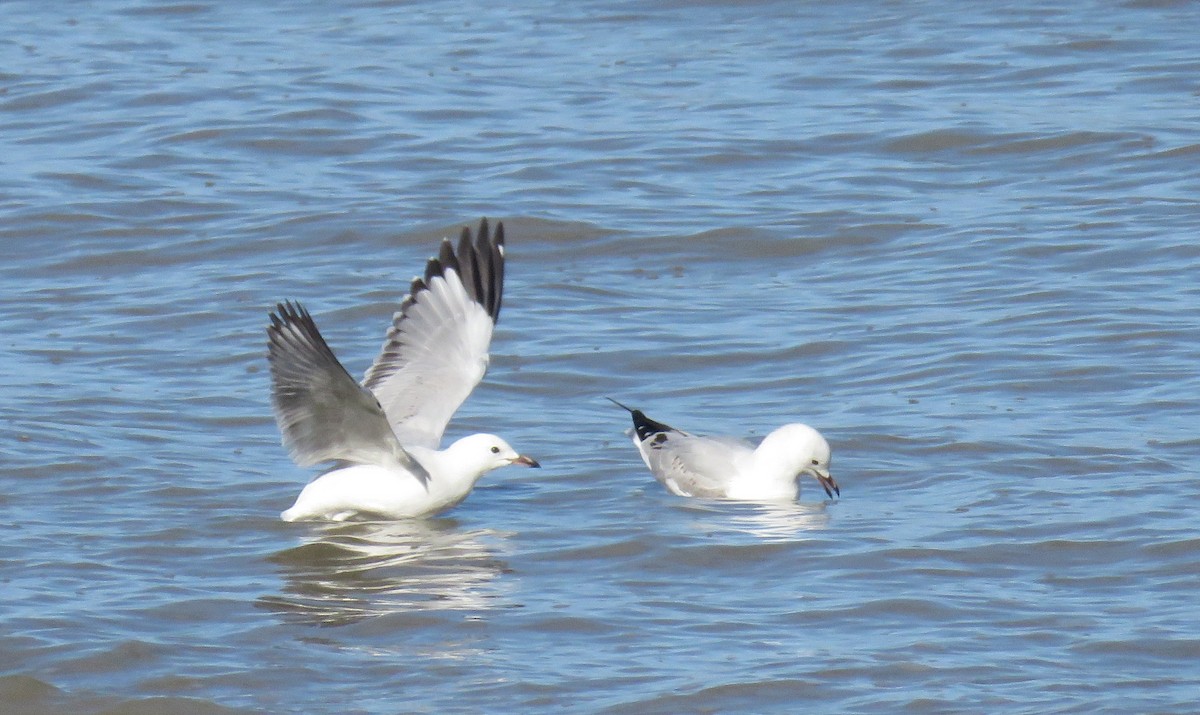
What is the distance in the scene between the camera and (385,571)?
7.59m

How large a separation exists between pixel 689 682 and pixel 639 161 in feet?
28.1

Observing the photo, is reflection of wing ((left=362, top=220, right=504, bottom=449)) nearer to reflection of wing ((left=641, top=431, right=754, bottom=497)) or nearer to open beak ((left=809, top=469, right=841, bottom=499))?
reflection of wing ((left=641, top=431, right=754, bottom=497))

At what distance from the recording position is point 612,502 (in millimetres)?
8594

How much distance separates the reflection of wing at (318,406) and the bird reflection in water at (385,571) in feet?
0.99

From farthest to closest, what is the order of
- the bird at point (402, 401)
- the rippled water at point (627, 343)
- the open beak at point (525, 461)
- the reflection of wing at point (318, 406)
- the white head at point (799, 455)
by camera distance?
the white head at point (799, 455)
the open beak at point (525, 461)
the bird at point (402, 401)
the reflection of wing at point (318, 406)
the rippled water at point (627, 343)

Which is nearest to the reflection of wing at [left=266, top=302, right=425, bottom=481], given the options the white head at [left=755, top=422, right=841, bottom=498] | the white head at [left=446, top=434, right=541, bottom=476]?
the white head at [left=446, top=434, right=541, bottom=476]

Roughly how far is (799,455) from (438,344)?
1.65 meters

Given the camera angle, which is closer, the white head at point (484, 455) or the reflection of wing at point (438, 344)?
the white head at point (484, 455)

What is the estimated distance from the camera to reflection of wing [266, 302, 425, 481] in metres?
7.61

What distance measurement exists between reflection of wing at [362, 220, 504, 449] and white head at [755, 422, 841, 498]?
1.30m

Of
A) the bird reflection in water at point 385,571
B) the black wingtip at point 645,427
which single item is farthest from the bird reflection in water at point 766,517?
the bird reflection in water at point 385,571

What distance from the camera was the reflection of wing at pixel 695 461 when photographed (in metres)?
8.71

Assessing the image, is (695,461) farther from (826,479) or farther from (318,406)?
(318,406)

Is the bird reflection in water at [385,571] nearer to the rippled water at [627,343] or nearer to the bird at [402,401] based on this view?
the rippled water at [627,343]
